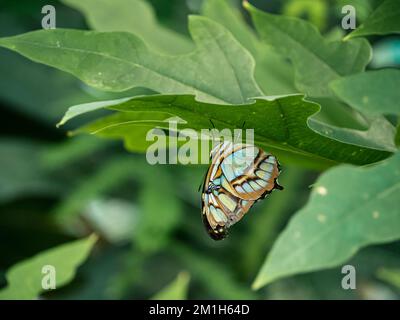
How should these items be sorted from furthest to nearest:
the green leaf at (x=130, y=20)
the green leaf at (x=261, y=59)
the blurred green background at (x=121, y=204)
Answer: the blurred green background at (x=121, y=204) < the green leaf at (x=130, y=20) < the green leaf at (x=261, y=59)

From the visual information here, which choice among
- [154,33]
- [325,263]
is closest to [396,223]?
[325,263]

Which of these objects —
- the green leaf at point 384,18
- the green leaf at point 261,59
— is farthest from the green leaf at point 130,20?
the green leaf at point 384,18

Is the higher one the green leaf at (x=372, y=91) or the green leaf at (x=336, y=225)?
the green leaf at (x=372, y=91)

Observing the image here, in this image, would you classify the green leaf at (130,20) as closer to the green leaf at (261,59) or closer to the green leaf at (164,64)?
the green leaf at (261,59)

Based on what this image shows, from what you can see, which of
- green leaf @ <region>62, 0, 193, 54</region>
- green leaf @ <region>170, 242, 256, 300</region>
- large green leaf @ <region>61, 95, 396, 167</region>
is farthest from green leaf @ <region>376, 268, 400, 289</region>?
large green leaf @ <region>61, 95, 396, 167</region>

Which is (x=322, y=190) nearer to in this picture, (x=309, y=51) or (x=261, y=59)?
(x=309, y=51)

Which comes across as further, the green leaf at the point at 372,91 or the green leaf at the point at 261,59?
the green leaf at the point at 261,59

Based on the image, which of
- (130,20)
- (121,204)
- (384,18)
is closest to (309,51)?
(384,18)
